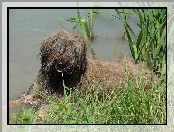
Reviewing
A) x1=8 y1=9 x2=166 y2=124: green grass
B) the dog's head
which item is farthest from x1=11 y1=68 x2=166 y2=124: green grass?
the dog's head

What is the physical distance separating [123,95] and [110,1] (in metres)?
0.42

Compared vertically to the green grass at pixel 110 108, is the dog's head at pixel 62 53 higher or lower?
higher

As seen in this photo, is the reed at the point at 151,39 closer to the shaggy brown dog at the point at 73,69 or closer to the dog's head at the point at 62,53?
the shaggy brown dog at the point at 73,69

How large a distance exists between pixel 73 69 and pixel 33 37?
221 millimetres

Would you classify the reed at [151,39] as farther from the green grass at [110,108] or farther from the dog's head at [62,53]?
the dog's head at [62,53]

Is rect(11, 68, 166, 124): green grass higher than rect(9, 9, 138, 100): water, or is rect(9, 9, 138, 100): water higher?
rect(9, 9, 138, 100): water

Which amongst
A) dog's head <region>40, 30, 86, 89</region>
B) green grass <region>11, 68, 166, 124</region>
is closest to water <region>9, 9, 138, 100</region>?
dog's head <region>40, 30, 86, 89</region>

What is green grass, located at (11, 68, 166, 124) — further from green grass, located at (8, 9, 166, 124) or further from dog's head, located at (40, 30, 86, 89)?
dog's head, located at (40, 30, 86, 89)

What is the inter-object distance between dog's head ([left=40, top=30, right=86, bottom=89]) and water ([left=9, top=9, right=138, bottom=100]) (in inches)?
1.0

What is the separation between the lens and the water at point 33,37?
96.3 inches

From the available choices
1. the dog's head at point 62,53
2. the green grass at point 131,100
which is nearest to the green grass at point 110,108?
the green grass at point 131,100

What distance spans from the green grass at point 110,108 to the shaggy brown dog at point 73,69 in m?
0.04

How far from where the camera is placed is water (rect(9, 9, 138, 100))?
245cm

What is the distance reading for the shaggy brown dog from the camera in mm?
2453
